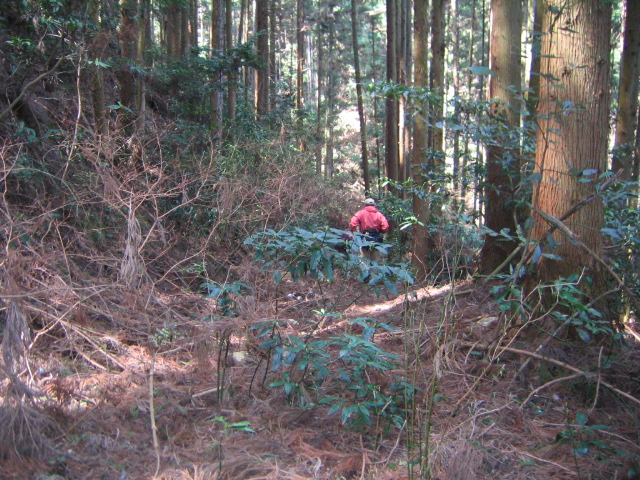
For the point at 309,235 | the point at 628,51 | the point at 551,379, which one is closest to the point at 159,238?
the point at 309,235

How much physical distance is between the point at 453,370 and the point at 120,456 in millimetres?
3141

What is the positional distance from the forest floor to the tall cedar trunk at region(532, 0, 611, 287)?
3.36ft

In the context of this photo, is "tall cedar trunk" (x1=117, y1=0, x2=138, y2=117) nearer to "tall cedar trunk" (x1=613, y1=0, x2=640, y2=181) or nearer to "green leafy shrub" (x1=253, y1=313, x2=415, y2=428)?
"green leafy shrub" (x1=253, y1=313, x2=415, y2=428)

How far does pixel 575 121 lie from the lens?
485 cm

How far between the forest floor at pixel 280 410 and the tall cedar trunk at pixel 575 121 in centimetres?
102

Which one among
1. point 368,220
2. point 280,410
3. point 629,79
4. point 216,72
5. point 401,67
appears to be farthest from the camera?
point 401,67

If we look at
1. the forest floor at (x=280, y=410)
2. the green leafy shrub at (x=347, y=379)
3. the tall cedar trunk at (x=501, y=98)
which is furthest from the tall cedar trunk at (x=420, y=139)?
the green leafy shrub at (x=347, y=379)

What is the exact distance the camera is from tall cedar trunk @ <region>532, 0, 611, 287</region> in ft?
15.5

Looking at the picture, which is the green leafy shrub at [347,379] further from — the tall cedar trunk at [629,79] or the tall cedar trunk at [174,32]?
the tall cedar trunk at [174,32]

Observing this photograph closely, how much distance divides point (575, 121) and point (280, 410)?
12.7 feet

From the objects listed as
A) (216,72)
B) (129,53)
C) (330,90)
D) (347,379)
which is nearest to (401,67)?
(216,72)

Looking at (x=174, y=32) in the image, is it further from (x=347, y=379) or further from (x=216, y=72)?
(x=347, y=379)

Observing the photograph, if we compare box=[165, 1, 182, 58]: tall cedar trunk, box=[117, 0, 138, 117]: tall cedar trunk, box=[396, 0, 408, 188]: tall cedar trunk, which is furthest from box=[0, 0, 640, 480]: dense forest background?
box=[165, 1, 182, 58]: tall cedar trunk

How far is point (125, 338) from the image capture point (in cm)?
534
